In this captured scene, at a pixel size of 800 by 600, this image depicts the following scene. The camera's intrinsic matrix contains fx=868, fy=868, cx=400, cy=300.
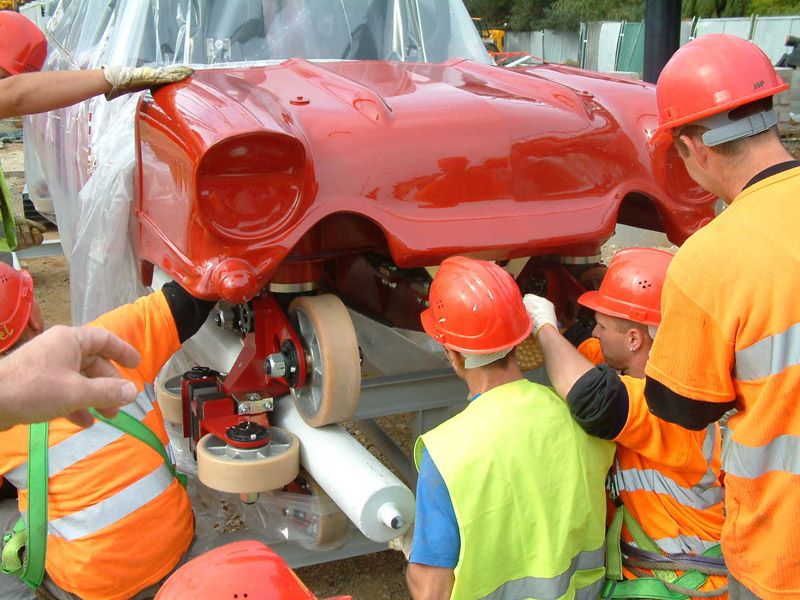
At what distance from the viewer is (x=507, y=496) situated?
75.4 inches

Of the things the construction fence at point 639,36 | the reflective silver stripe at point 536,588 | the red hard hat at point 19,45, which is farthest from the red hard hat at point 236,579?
the construction fence at point 639,36

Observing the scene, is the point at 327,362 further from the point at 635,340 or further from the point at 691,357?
the point at 691,357

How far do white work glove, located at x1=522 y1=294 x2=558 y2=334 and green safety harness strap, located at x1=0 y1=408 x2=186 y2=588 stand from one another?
3.79ft

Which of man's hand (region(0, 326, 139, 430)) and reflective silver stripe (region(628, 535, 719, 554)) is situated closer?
man's hand (region(0, 326, 139, 430))

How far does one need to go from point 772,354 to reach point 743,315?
0.09m

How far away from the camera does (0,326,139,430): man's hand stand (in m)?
1.16

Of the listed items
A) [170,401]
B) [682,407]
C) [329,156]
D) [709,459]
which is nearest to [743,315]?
[682,407]

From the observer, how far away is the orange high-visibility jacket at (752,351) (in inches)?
65.1

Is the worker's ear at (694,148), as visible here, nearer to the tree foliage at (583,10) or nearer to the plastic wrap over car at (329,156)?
the plastic wrap over car at (329,156)

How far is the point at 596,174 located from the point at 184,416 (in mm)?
1719

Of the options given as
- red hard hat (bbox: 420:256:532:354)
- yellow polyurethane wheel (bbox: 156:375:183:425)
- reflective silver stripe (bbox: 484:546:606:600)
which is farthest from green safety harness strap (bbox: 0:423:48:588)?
reflective silver stripe (bbox: 484:546:606:600)

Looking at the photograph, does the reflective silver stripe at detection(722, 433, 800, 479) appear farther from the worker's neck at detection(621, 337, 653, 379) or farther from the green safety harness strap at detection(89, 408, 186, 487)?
the green safety harness strap at detection(89, 408, 186, 487)

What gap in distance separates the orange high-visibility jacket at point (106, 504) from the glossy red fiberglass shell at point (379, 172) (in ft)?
1.60

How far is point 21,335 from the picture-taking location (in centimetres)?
248
